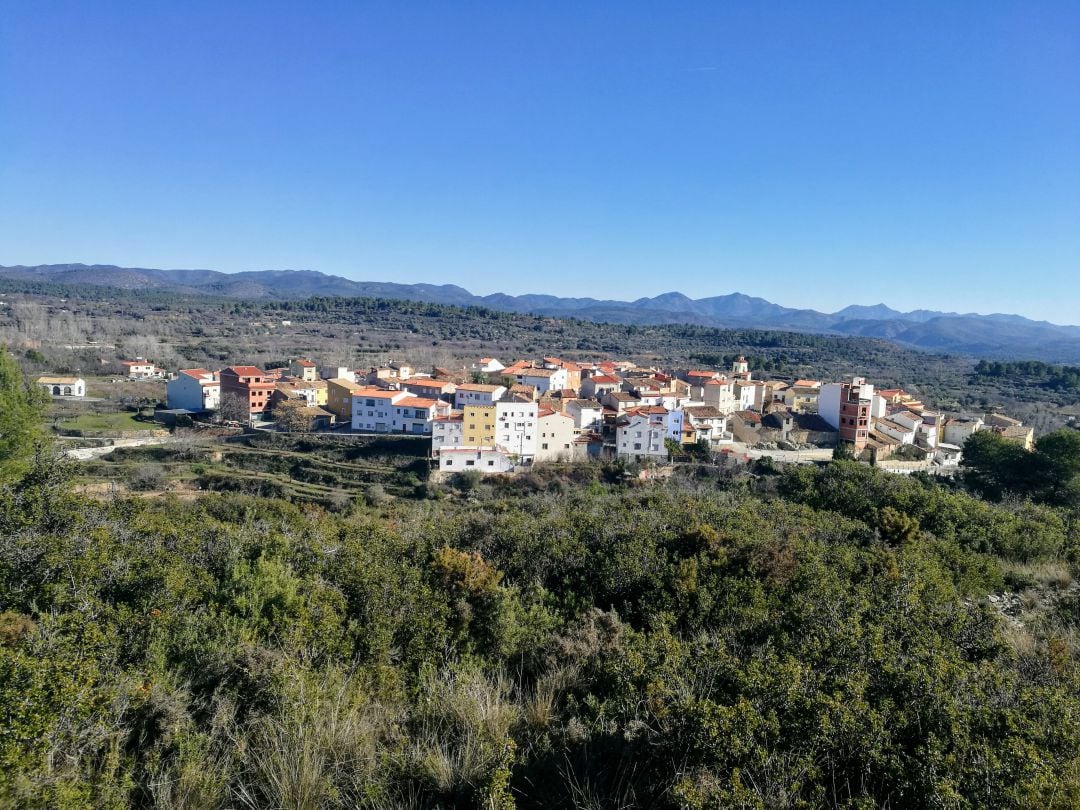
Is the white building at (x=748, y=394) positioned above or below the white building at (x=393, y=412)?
above

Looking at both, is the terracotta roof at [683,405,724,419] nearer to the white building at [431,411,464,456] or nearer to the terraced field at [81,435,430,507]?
the white building at [431,411,464,456]

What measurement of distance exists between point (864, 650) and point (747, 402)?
44449mm

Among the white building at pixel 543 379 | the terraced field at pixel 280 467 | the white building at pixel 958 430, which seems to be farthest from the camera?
the white building at pixel 543 379

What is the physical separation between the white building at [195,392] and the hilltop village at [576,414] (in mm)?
90

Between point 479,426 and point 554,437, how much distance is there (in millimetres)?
4290

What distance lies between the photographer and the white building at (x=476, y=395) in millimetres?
38906

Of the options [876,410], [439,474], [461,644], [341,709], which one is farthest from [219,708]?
[876,410]

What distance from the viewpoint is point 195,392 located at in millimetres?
44469

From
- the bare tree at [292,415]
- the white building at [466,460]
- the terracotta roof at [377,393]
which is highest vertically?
the terracotta roof at [377,393]

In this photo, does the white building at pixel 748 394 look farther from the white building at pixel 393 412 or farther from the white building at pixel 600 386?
the white building at pixel 393 412

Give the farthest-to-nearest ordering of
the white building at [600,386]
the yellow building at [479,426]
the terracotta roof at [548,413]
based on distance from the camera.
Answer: the white building at [600,386] < the terracotta roof at [548,413] < the yellow building at [479,426]

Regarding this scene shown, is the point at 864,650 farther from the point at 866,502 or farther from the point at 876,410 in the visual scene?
the point at 876,410

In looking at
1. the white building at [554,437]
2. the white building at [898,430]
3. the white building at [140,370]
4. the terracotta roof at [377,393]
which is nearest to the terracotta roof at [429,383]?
the terracotta roof at [377,393]

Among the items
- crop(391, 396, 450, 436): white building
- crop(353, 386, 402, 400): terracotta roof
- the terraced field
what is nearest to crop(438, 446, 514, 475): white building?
the terraced field
